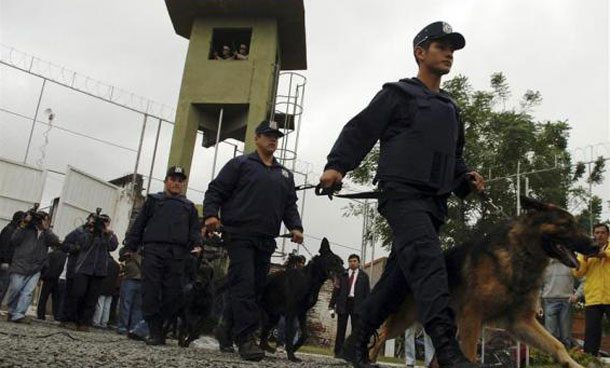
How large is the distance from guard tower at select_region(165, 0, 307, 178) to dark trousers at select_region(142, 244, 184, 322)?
1042cm

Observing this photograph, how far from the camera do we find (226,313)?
713 cm

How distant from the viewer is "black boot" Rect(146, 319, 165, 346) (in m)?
6.35

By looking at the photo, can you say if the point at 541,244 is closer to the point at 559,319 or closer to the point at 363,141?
the point at 363,141

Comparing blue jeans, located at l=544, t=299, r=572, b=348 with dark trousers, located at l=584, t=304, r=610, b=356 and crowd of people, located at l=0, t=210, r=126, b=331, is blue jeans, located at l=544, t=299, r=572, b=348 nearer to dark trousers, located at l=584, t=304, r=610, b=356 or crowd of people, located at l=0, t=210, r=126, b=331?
dark trousers, located at l=584, t=304, r=610, b=356

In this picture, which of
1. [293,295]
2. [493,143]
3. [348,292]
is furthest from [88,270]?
[493,143]

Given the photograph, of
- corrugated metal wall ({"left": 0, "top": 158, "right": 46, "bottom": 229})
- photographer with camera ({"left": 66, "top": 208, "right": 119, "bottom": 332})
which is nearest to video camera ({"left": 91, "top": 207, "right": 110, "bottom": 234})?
photographer with camera ({"left": 66, "top": 208, "right": 119, "bottom": 332})

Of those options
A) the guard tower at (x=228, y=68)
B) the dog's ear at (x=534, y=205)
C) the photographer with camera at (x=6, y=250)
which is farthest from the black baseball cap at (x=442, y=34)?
the guard tower at (x=228, y=68)

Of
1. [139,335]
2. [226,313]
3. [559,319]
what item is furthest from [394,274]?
[559,319]

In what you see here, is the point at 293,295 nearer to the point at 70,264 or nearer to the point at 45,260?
the point at 70,264

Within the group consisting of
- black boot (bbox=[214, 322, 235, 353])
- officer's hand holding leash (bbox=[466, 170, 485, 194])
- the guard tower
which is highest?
the guard tower

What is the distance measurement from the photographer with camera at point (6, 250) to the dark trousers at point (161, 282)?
3.79 meters

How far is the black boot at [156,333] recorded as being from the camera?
6.35 meters

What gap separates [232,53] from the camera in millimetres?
19125

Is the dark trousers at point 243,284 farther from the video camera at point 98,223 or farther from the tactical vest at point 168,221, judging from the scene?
the video camera at point 98,223
